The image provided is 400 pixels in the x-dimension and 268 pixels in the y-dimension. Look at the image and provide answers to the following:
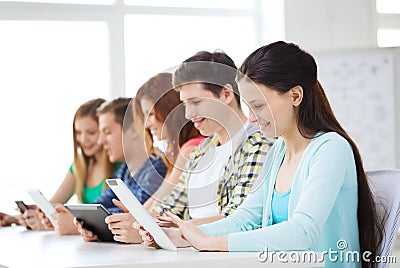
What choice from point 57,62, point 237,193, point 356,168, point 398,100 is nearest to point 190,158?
point 237,193

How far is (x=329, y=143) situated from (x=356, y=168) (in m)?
0.12

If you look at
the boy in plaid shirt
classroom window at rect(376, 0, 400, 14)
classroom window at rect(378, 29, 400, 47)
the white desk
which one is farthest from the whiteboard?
the white desk

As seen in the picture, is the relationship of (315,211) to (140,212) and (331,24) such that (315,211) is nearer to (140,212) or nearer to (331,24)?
(140,212)

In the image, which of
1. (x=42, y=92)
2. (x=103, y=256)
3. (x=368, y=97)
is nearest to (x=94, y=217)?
(x=103, y=256)

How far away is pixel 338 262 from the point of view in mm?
1957

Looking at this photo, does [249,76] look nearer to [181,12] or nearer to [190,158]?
[190,158]

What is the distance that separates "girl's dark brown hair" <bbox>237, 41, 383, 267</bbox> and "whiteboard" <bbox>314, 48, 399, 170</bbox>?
255 centimetres

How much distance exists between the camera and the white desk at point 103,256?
174cm

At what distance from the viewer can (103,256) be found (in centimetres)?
196

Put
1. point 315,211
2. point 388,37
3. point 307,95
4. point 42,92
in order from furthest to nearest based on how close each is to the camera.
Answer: point 42,92 < point 388,37 < point 307,95 < point 315,211

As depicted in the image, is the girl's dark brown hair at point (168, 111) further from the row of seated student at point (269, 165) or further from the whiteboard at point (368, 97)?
the whiteboard at point (368, 97)

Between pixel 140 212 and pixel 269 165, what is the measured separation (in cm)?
48

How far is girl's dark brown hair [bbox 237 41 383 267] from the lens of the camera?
202 centimetres

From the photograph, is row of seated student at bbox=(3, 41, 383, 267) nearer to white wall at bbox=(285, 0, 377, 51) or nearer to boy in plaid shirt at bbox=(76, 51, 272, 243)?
boy in plaid shirt at bbox=(76, 51, 272, 243)
